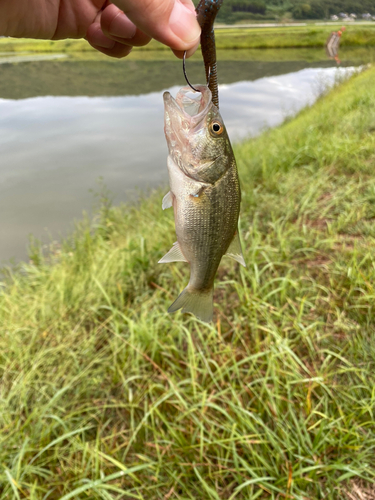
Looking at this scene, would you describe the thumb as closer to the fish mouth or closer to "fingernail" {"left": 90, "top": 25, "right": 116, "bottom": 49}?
the fish mouth

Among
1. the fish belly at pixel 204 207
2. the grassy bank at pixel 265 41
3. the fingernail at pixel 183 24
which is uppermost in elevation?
the fingernail at pixel 183 24

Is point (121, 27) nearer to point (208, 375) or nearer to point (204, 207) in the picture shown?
point (204, 207)

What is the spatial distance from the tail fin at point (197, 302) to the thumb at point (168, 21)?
95 cm

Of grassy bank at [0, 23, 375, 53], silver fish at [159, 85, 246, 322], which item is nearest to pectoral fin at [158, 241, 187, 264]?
silver fish at [159, 85, 246, 322]

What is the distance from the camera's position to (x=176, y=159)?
1290mm

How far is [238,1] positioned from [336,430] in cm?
3633

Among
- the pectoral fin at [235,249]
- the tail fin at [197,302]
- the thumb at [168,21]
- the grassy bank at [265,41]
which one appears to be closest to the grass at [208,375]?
the tail fin at [197,302]

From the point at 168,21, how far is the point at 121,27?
742 millimetres

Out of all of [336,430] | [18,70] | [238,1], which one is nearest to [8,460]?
[336,430]

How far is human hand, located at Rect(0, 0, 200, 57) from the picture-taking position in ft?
3.86

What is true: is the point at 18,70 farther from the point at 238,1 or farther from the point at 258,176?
the point at 258,176

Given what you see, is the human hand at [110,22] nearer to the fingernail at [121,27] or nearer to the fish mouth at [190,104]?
the fingernail at [121,27]

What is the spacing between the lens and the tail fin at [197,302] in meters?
1.36

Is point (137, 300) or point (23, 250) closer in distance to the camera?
point (137, 300)
